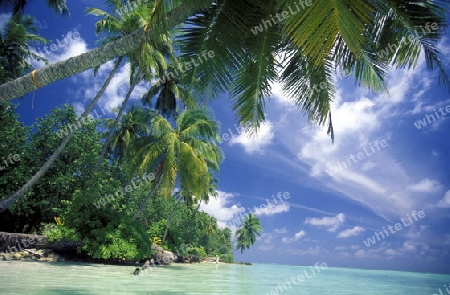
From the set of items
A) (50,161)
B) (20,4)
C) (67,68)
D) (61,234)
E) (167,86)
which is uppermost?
(167,86)

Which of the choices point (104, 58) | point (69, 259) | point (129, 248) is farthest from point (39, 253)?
point (104, 58)

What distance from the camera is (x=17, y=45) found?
1912 centimetres

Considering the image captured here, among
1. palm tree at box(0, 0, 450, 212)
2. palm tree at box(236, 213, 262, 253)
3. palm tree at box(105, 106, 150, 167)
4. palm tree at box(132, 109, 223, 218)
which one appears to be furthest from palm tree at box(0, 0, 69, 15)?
palm tree at box(236, 213, 262, 253)

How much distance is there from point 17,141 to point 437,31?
58.6ft

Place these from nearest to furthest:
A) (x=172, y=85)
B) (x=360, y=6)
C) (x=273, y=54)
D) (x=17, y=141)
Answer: (x=360, y=6) → (x=273, y=54) → (x=17, y=141) → (x=172, y=85)

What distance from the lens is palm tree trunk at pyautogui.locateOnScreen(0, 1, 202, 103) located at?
154 inches

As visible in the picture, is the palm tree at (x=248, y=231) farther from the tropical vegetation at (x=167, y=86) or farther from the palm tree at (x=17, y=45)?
the palm tree at (x=17, y=45)

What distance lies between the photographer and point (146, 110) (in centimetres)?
2091

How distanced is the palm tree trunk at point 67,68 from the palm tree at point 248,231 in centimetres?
6022

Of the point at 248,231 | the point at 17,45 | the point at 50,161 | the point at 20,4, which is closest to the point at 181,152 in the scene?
the point at 50,161

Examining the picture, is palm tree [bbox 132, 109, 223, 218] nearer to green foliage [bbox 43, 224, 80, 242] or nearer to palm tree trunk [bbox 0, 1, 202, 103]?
green foliage [bbox 43, 224, 80, 242]

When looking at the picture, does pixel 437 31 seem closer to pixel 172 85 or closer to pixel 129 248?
pixel 129 248

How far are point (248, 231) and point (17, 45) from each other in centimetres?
5142

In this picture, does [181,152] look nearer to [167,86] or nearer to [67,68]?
[167,86]
